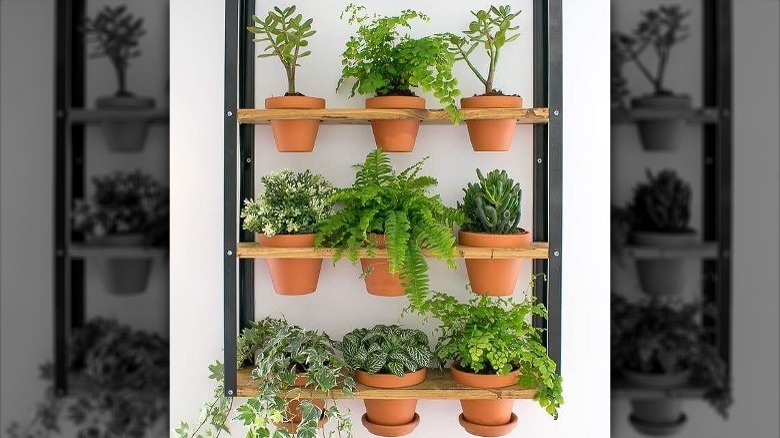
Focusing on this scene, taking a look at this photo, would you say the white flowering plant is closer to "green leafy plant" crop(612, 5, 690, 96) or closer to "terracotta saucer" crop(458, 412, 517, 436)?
"terracotta saucer" crop(458, 412, 517, 436)

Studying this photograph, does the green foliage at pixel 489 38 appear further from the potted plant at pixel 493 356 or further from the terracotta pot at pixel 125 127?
the terracotta pot at pixel 125 127

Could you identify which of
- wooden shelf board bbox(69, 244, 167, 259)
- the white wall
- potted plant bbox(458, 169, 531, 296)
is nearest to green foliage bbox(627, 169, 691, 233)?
the white wall

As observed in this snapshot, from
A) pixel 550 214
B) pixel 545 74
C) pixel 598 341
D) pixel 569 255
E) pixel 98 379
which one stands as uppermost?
pixel 545 74

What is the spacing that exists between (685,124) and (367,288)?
1.23 meters

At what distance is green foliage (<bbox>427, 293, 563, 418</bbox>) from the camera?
1592 mm

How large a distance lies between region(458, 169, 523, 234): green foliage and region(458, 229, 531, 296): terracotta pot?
0.10ft

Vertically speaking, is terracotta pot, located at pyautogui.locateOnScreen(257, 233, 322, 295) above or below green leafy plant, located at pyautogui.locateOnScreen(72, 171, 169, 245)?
below

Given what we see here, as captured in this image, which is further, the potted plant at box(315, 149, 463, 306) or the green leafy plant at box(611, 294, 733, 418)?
the green leafy plant at box(611, 294, 733, 418)

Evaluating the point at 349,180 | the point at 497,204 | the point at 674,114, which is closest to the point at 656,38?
the point at 674,114

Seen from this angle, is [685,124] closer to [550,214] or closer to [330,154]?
[550,214]

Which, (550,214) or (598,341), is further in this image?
(598,341)

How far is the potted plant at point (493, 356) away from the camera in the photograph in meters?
1.59

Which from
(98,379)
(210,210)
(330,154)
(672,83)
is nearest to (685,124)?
(672,83)

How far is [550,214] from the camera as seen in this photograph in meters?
1.65
